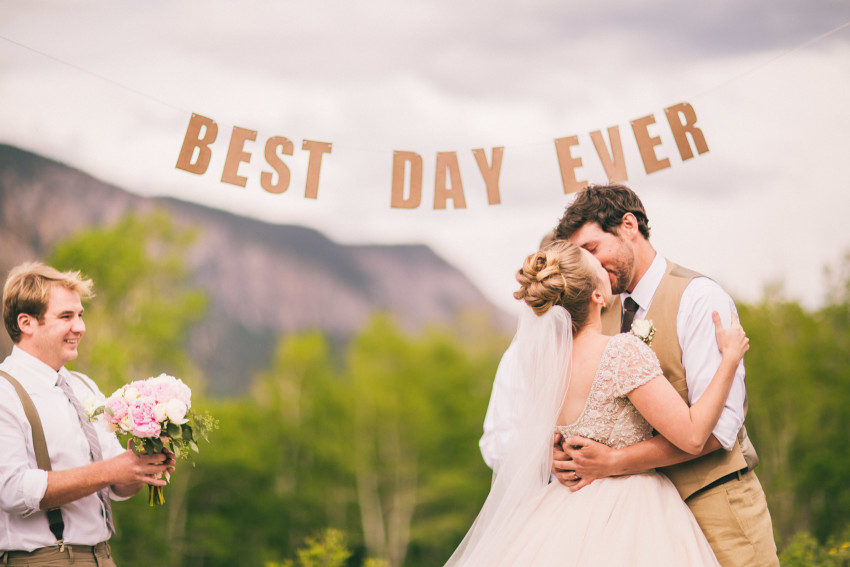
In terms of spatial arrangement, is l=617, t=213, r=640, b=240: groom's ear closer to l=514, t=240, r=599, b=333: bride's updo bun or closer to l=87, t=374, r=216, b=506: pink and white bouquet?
l=514, t=240, r=599, b=333: bride's updo bun

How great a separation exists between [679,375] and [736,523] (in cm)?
53

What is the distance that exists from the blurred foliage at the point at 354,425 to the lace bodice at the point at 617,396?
46.5ft

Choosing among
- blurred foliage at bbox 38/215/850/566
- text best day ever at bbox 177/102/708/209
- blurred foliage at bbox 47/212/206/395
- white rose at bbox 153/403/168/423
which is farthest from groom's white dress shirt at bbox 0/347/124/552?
blurred foliage at bbox 47/212/206/395

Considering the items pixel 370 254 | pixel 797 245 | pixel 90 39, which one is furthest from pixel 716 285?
pixel 370 254

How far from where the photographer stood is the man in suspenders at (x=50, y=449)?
2564 mm

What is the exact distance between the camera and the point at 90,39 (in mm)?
31797

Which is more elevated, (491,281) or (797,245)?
(491,281)

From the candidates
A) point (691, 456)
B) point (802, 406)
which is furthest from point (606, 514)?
point (802, 406)

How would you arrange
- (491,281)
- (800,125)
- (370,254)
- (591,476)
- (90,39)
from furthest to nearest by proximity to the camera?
(370,254) < (491,281) < (800,125) < (90,39) < (591,476)

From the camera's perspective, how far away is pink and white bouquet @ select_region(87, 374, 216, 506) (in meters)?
2.64

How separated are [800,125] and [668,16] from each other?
349 inches

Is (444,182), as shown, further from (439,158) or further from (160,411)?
(160,411)

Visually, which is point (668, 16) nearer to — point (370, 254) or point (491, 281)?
point (491, 281)

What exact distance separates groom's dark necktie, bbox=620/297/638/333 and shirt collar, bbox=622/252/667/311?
5 centimetres
